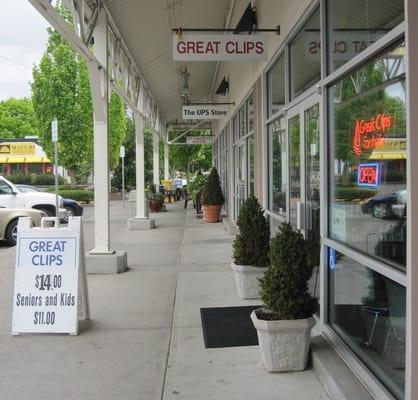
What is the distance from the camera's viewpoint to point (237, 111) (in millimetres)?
13266

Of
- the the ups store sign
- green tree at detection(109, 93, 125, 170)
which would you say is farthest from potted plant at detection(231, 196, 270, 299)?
the the ups store sign

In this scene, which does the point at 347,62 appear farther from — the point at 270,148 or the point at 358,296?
the point at 270,148

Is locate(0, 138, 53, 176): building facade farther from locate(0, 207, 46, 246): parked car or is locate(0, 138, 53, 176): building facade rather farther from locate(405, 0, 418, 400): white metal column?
locate(405, 0, 418, 400): white metal column

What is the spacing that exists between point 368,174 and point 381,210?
0.35 metres

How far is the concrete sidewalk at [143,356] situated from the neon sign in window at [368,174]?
1.52 metres

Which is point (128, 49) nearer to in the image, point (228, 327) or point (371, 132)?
point (228, 327)

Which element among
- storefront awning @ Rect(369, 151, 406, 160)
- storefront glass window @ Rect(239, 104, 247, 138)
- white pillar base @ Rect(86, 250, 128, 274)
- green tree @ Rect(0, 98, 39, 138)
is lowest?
white pillar base @ Rect(86, 250, 128, 274)

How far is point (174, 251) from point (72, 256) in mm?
5557

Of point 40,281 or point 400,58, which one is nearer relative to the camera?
point 400,58

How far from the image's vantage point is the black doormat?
5.00 m

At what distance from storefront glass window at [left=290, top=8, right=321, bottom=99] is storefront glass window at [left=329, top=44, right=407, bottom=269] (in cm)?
71

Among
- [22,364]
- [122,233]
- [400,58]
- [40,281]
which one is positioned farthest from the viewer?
[122,233]

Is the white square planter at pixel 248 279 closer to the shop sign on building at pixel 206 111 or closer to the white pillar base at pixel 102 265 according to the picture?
the white pillar base at pixel 102 265

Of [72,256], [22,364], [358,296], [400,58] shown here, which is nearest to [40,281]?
[72,256]
